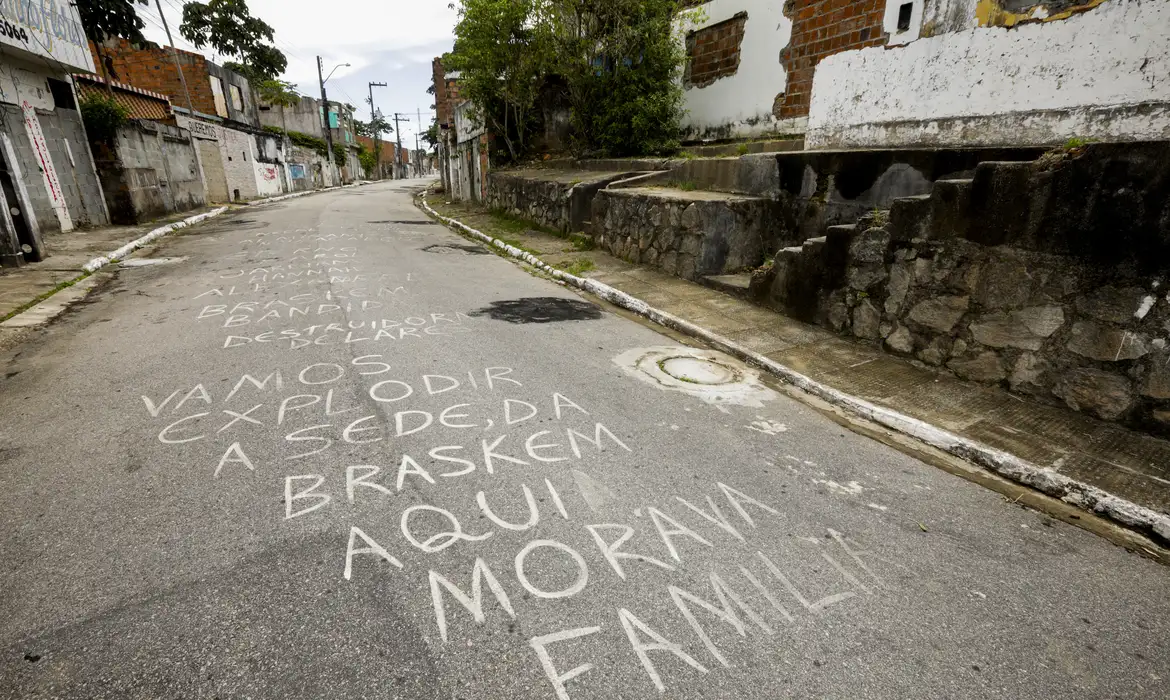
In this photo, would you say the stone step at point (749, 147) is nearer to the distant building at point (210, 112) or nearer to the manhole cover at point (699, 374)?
the manhole cover at point (699, 374)

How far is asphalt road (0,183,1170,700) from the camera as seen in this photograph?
1912 millimetres

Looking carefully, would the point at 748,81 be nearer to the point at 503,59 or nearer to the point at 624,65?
the point at 624,65

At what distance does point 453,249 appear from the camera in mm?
11281

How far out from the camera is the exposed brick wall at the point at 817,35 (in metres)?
8.02

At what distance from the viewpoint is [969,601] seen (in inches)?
89.5

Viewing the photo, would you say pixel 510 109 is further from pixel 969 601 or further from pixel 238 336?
pixel 969 601

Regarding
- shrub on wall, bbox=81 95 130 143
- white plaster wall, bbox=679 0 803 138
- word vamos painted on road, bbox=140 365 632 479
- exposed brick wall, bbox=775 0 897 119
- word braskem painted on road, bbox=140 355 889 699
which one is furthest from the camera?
shrub on wall, bbox=81 95 130 143

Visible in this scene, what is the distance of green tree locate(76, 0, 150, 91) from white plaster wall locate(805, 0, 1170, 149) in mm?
22383

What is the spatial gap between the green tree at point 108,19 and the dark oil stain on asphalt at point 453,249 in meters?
15.0

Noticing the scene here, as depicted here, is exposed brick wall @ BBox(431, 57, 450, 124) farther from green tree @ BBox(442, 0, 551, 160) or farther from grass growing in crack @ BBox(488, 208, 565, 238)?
grass growing in crack @ BBox(488, 208, 565, 238)

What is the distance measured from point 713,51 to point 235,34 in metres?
37.9

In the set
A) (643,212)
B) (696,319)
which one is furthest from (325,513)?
(643,212)

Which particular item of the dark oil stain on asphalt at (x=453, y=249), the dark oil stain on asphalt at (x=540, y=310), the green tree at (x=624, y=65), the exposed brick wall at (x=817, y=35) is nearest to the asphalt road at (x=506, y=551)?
the dark oil stain on asphalt at (x=540, y=310)

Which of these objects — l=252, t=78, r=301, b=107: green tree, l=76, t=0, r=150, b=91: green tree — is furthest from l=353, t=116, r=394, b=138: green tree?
l=76, t=0, r=150, b=91: green tree
